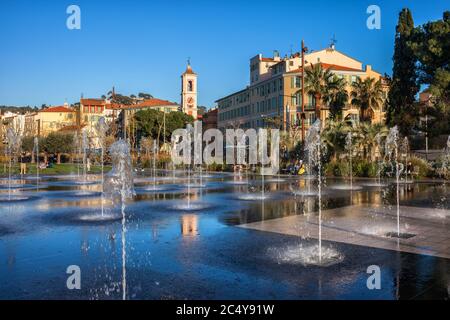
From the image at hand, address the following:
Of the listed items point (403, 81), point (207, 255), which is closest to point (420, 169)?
point (403, 81)

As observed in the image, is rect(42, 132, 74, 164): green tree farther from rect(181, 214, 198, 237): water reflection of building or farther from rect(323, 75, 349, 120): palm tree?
rect(181, 214, 198, 237): water reflection of building

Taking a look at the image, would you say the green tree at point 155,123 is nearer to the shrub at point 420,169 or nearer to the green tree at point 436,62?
the green tree at point 436,62

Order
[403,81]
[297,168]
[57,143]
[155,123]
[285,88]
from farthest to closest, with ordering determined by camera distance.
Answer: [155,123]
[285,88]
[57,143]
[403,81]
[297,168]

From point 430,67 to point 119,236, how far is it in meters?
37.3

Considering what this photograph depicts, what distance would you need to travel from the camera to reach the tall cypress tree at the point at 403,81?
1634 inches

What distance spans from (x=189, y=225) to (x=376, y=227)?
4647 millimetres

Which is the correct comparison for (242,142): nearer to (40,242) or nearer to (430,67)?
(430,67)

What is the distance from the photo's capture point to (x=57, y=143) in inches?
2506

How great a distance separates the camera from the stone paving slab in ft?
28.6

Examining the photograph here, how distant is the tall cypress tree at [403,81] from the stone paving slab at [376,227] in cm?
2961

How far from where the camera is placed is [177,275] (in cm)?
660

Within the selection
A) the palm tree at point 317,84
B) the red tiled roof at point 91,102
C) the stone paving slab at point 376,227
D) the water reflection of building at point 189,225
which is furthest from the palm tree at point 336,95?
the red tiled roof at point 91,102

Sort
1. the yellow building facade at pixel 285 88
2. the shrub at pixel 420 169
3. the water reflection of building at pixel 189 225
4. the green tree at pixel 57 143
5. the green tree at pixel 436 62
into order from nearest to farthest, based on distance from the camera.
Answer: the water reflection of building at pixel 189 225 < the shrub at pixel 420 169 < the green tree at pixel 436 62 < the green tree at pixel 57 143 < the yellow building facade at pixel 285 88

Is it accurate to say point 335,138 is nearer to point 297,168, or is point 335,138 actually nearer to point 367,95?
point 297,168
